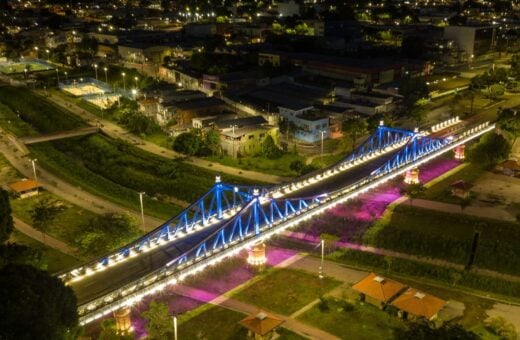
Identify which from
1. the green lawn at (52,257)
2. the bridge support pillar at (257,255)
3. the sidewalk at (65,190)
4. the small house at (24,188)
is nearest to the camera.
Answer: the bridge support pillar at (257,255)

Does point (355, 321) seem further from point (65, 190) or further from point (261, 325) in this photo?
point (65, 190)

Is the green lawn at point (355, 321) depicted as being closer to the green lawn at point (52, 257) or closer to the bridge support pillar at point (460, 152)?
the green lawn at point (52, 257)

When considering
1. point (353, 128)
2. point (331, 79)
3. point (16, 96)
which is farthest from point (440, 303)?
point (16, 96)

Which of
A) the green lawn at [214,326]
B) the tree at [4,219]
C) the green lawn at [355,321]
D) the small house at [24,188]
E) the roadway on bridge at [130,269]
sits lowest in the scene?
the green lawn at [214,326]

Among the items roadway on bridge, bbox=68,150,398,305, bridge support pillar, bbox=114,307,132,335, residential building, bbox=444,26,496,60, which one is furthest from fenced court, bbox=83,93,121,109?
residential building, bbox=444,26,496,60

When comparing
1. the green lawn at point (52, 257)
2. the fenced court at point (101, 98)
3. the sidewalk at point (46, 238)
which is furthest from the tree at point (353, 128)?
the fenced court at point (101, 98)

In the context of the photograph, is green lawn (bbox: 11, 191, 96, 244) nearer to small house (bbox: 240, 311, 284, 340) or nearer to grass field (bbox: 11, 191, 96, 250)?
grass field (bbox: 11, 191, 96, 250)
